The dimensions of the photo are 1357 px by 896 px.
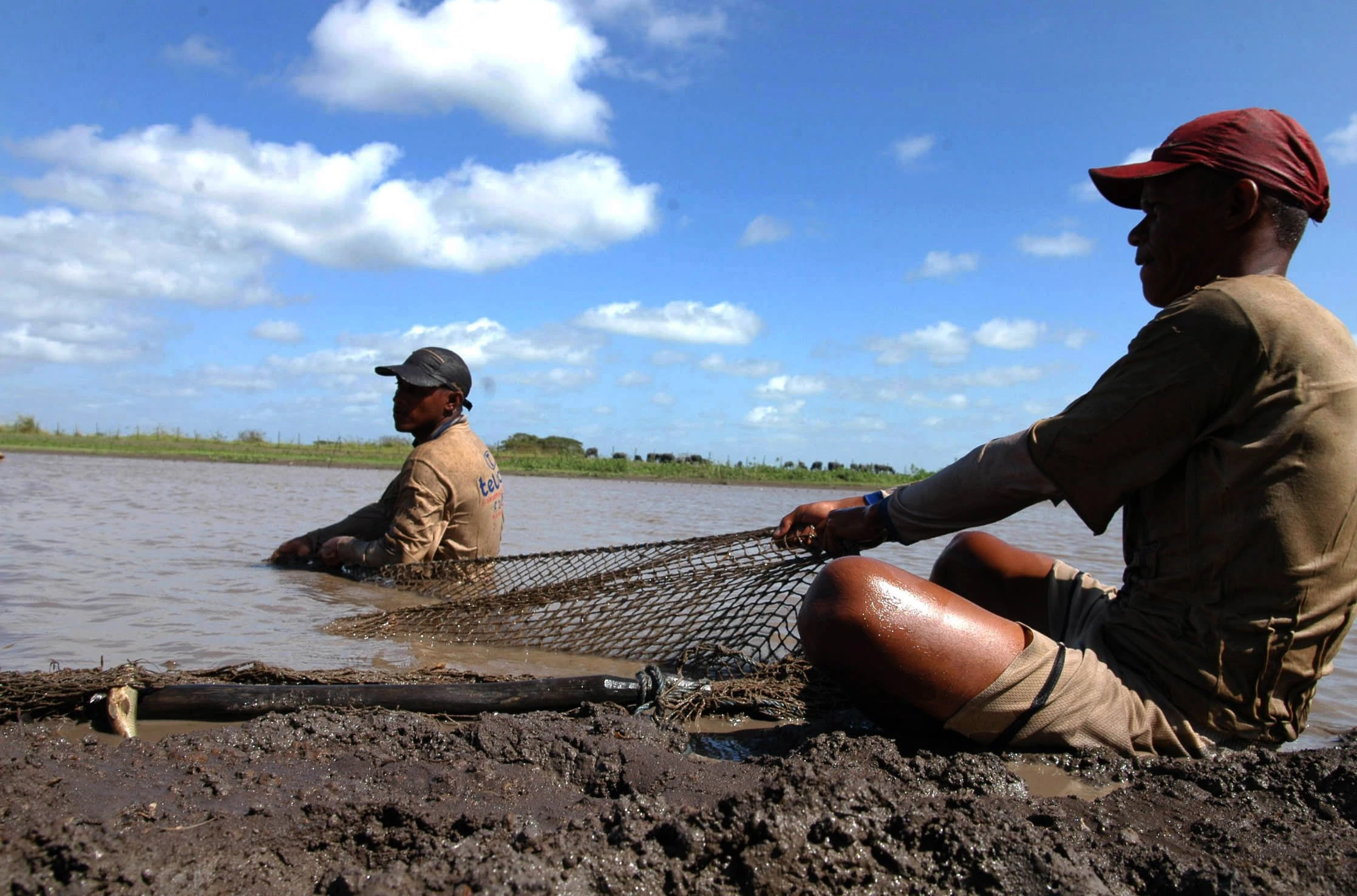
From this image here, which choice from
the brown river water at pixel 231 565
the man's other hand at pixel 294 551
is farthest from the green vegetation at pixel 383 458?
the man's other hand at pixel 294 551

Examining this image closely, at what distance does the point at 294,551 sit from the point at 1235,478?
5452 mm

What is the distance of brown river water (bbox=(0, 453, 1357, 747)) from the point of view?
3.69 m

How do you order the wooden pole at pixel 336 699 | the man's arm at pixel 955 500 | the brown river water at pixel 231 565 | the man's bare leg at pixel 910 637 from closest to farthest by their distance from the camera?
1. the man's bare leg at pixel 910 637
2. the man's arm at pixel 955 500
3. the wooden pole at pixel 336 699
4. the brown river water at pixel 231 565

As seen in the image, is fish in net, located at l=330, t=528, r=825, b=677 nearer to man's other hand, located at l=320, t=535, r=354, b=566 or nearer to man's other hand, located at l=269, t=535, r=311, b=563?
man's other hand, located at l=320, t=535, r=354, b=566

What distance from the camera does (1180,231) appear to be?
2.35 meters

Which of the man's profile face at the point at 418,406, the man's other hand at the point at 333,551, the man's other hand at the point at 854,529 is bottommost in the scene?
Answer: the man's other hand at the point at 333,551

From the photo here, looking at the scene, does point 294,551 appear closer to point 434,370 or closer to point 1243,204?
point 434,370

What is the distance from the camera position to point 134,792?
1849 mm

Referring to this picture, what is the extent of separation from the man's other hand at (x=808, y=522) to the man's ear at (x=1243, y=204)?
1196mm

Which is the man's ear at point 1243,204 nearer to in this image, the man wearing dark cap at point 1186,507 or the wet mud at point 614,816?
the man wearing dark cap at point 1186,507

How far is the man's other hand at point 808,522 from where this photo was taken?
9.30 ft

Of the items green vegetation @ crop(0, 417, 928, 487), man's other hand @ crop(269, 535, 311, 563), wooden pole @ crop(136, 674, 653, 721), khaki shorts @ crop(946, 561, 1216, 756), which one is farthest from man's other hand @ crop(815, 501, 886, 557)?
green vegetation @ crop(0, 417, 928, 487)

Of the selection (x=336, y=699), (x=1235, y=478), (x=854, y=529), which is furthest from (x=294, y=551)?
(x=1235, y=478)

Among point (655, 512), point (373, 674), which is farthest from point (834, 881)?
point (655, 512)
